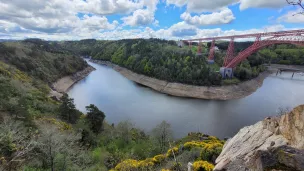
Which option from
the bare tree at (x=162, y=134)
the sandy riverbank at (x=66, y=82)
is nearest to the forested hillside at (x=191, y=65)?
the sandy riverbank at (x=66, y=82)

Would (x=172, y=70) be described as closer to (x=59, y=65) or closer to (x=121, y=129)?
(x=59, y=65)

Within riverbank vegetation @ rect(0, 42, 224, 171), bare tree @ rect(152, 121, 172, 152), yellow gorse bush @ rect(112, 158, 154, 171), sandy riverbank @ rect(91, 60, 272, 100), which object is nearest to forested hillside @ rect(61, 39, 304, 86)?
sandy riverbank @ rect(91, 60, 272, 100)

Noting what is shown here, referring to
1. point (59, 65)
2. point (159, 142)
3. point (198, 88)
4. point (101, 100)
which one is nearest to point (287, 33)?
point (198, 88)

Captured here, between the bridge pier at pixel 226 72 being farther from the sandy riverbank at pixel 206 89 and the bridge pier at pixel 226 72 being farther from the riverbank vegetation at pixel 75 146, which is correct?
the riverbank vegetation at pixel 75 146

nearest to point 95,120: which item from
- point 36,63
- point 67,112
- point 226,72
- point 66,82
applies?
point 67,112

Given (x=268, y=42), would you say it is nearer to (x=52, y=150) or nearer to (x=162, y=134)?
(x=162, y=134)

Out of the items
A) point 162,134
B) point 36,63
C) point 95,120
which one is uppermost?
point 36,63
